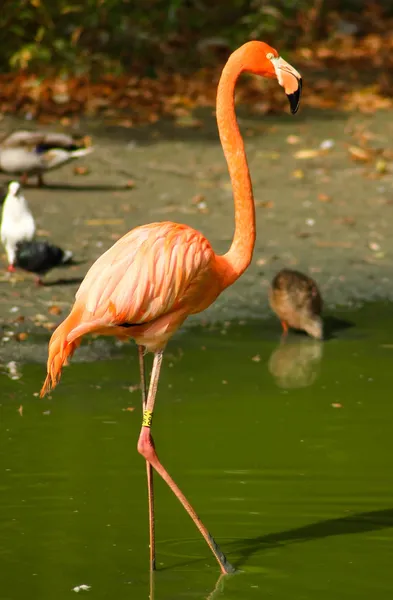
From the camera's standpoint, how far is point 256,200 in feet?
32.7

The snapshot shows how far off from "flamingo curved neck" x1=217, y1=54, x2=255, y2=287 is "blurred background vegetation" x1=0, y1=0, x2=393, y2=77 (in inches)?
335

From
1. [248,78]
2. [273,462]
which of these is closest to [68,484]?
[273,462]

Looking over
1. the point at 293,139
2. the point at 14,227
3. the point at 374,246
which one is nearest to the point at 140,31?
the point at 293,139

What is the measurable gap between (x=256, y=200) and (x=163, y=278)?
5.75 m

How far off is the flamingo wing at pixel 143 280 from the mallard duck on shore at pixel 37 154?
5905 millimetres

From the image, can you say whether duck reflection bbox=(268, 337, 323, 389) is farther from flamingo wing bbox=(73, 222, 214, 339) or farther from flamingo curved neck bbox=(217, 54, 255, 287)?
flamingo wing bbox=(73, 222, 214, 339)

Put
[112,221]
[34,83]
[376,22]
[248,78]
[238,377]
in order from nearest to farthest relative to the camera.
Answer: [238,377] → [112,221] → [34,83] → [248,78] → [376,22]

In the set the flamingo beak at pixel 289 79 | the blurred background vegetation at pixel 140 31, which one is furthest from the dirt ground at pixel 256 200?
the flamingo beak at pixel 289 79

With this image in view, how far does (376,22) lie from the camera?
1745 cm

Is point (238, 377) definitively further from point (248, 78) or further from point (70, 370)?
point (248, 78)

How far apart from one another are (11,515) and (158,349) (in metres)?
0.85

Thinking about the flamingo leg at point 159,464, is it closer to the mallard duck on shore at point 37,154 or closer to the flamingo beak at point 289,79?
the flamingo beak at point 289,79

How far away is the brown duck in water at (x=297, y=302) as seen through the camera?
6926mm

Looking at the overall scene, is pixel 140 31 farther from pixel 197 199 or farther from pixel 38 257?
pixel 38 257
